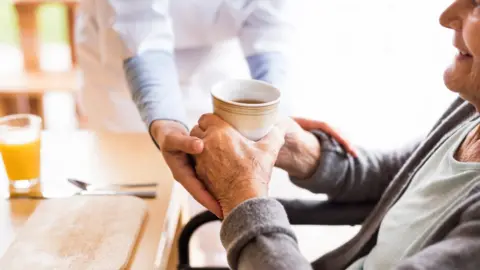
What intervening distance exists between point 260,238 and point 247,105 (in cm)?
21

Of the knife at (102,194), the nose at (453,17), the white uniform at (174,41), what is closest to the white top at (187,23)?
the white uniform at (174,41)

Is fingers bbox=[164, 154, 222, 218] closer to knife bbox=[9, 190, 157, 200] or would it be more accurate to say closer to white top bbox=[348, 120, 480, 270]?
knife bbox=[9, 190, 157, 200]

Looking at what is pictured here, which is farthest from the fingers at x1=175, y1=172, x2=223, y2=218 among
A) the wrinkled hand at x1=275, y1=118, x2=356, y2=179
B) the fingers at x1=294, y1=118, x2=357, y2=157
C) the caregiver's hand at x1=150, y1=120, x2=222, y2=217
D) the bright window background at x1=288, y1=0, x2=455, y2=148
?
the bright window background at x1=288, y1=0, x2=455, y2=148

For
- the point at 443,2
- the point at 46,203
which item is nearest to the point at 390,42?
the point at 443,2

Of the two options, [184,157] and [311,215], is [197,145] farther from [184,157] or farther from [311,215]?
[311,215]

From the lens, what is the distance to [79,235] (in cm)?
92

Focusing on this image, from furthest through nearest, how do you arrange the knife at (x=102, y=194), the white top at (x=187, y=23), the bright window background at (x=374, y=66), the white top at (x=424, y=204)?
1. the bright window background at (x=374, y=66)
2. the white top at (x=187, y=23)
3. the knife at (x=102, y=194)
4. the white top at (x=424, y=204)

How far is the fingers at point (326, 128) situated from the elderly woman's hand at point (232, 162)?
0.76ft

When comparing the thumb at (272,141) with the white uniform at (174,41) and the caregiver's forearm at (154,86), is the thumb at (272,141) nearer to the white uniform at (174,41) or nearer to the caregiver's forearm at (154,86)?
the caregiver's forearm at (154,86)

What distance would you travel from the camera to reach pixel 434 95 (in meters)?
1.77

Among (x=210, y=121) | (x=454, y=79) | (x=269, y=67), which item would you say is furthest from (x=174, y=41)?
(x=454, y=79)

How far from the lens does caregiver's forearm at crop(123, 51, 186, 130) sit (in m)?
1.09

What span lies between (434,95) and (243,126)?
1.07 meters

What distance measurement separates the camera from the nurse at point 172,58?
1.08 m
